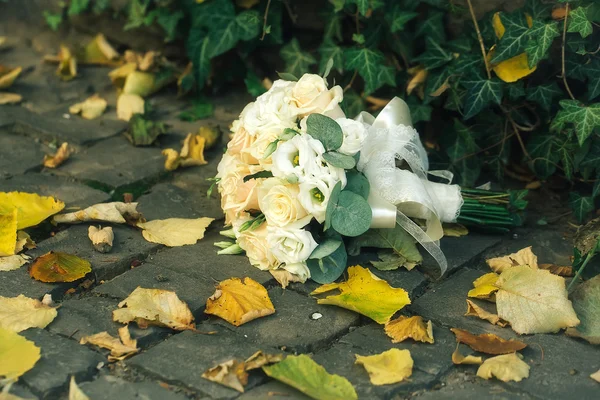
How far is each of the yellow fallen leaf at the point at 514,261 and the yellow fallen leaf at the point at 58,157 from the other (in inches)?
66.9

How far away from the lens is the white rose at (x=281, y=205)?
2.39 meters

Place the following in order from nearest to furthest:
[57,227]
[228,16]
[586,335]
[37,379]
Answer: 1. [37,379]
2. [586,335]
3. [57,227]
4. [228,16]

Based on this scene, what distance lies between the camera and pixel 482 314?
2348 mm

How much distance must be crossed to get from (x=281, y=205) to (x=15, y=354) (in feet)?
2.74

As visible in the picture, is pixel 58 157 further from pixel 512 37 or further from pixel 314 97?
pixel 512 37

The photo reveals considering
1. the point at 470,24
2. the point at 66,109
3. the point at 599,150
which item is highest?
the point at 470,24

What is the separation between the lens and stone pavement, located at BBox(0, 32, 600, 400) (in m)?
2.02

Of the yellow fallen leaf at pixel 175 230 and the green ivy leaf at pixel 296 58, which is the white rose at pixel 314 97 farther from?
the green ivy leaf at pixel 296 58

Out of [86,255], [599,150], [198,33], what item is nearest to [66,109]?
[198,33]

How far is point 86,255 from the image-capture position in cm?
258

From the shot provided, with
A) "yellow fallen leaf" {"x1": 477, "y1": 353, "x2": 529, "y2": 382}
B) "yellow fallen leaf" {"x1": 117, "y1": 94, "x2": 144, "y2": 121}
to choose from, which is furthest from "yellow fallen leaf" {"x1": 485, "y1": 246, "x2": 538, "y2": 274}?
"yellow fallen leaf" {"x1": 117, "y1": 94, "x2": 144, "y2": 121}

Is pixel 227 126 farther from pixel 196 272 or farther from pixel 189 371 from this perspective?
pixel 189 371

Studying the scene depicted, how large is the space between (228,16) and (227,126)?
0.48 metres

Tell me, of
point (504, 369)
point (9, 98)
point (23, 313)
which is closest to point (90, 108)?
point (9, 98)
